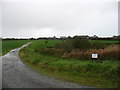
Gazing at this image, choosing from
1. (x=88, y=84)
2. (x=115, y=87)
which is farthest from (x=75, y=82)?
(x=115, y=87)

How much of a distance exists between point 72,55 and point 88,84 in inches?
363

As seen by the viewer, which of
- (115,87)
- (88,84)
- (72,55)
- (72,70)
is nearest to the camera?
(115,87)

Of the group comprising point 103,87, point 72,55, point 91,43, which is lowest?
point 103,87

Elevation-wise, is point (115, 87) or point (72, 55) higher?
point (72, 55)

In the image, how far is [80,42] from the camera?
24.7m

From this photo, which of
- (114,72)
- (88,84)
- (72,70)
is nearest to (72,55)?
(72,70)

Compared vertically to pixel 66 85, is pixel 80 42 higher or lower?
higher

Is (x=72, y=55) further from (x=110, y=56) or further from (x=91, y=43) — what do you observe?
(x=91, y=43)

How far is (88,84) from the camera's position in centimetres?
785

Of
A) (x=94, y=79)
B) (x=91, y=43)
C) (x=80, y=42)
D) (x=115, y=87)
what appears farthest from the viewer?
(x=91, y=43)

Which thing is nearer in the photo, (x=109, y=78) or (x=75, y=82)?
(x=75, y=82)

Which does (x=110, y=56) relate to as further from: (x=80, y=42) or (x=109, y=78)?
(x=80, y=42)

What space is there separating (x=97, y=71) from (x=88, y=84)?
2.76 metres

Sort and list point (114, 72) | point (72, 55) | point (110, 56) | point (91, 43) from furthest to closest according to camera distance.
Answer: point (91, 43), point (72, 55), point (110, 56), point (114, 72)
